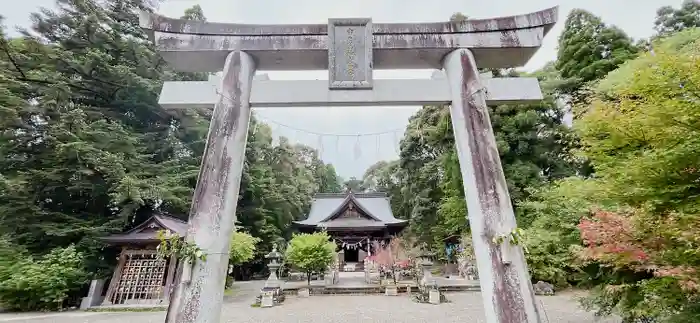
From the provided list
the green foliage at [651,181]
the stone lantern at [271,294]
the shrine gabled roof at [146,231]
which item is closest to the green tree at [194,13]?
the shrine gabled roof at [146,231]

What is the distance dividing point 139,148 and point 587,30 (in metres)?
19.1

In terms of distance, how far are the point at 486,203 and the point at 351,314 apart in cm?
688

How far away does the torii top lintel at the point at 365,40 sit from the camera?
4.02 m

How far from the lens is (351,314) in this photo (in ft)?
29.5

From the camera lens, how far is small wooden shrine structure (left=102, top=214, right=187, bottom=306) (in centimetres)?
1132

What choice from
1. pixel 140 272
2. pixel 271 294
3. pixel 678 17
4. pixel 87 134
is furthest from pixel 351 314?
pixel 678 17

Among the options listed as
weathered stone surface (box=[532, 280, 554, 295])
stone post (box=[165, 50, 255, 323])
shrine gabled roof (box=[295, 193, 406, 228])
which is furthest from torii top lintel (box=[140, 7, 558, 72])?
shrine gabled roof (box=[295, 193, 406, 228])

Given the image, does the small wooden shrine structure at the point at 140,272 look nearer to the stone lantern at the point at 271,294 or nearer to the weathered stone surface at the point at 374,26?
the stone lantern at the point at 271,294

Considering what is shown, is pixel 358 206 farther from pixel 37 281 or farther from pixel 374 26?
pixel 374 26

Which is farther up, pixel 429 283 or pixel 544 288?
pixel 429 283

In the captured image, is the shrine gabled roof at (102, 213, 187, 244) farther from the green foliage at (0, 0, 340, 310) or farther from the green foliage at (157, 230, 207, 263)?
the green foliage at (157, 230, 207, 263)

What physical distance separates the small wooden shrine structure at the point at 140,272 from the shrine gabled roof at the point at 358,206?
10007 millimetres

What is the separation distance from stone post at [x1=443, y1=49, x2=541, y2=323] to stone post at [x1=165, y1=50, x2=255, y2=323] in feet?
8.46

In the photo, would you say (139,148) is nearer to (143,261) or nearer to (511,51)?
(143,261)
